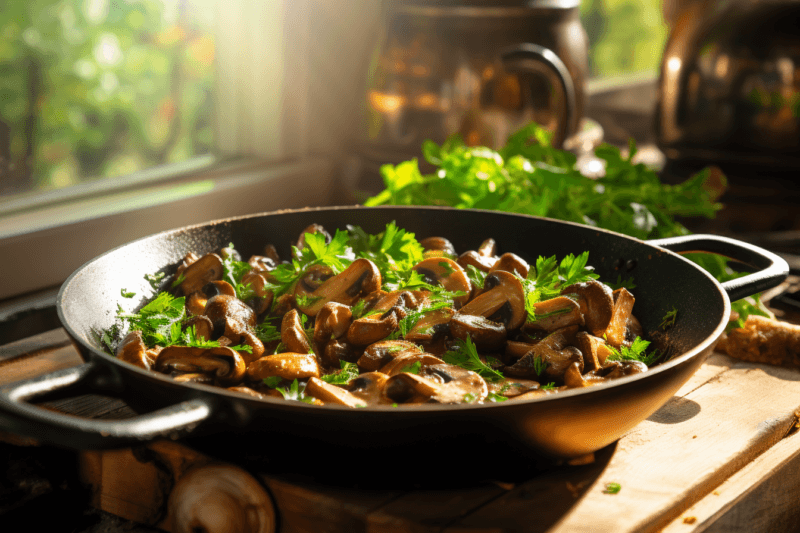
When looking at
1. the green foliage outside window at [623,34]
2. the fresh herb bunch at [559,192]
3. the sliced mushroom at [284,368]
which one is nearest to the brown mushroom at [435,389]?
the sliced mushroom at [284,368]

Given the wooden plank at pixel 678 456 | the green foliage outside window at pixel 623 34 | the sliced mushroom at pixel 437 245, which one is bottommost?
the wooden plank at pixel 678 456

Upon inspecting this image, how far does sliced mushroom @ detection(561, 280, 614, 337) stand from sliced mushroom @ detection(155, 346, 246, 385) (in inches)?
17.8

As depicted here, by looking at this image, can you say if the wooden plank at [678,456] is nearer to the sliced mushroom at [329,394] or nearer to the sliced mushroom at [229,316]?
the sliced mushroom at [329,394]

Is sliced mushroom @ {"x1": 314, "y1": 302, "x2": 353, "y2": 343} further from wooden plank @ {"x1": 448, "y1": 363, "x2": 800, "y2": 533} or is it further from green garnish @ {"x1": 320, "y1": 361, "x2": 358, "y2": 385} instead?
wooden plank @ {"x1": 448, "y1": 363, "x2": 800, "y2": 533}

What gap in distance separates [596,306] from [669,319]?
118mm

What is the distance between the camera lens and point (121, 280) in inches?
43.1

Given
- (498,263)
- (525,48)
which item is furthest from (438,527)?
(525,48)

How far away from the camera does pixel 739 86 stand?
202 cm

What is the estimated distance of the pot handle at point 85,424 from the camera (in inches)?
24.0

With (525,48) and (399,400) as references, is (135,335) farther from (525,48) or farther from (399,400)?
(525,48)

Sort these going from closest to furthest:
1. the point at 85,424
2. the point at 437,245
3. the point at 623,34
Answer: the point at 85,424
the point at 437,245
the point at 623,34

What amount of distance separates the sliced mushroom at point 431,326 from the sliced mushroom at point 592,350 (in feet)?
0.55

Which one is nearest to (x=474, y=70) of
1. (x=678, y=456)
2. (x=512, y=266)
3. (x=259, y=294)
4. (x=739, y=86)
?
(x=739, y=86)

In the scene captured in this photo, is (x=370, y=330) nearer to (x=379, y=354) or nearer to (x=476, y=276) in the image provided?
(x=379, y=354)
